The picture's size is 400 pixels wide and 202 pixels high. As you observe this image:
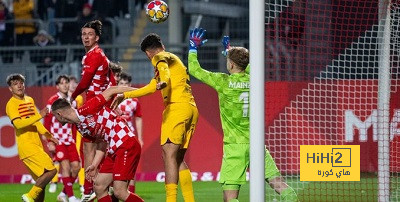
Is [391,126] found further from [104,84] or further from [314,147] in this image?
[104,84]

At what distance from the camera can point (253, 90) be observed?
8266mm

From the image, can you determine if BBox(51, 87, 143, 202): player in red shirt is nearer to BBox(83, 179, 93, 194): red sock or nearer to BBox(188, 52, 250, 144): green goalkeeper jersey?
BBox(188, 52, 250, 144): green goalkeeper jersey

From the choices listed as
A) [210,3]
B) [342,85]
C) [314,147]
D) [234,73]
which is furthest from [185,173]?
[210,3]

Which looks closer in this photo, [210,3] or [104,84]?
[104,84]

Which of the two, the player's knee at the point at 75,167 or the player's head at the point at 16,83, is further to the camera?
the player's knee at the point at 75,167

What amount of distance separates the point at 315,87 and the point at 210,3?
20.4ft

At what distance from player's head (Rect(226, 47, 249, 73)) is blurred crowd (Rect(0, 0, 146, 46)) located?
10.1 metres

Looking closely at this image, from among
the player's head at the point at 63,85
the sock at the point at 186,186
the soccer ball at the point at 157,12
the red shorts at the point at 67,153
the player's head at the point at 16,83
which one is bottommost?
the red shorts at the point at 67,153

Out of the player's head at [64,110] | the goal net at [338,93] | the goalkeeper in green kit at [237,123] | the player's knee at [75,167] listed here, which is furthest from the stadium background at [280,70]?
the player's knee at [75,167]

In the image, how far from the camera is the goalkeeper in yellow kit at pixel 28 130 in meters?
11.6

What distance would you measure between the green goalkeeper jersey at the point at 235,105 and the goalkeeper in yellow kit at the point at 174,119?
584 mm

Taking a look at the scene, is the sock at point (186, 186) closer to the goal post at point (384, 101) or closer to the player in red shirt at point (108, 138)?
the player in red shirt at point (108, 138)

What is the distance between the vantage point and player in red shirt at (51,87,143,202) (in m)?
9.30

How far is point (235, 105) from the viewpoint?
959 centimetres
